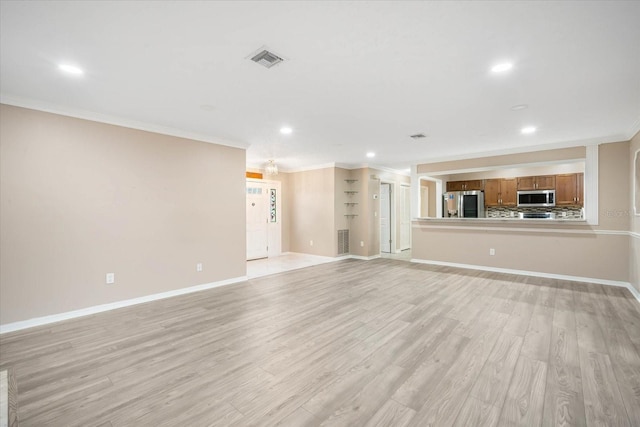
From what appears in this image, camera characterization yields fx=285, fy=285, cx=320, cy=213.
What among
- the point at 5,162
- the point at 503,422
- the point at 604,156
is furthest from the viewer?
the point at 604,156

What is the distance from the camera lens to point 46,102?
10.8ft

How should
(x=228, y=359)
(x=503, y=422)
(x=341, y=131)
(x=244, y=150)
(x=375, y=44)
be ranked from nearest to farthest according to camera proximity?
1. (x=503, y=422)
2. (x=375, y=44)
3. (x=228, y=359)
4. (x=341, y=131)
5. (x=244, y=150)

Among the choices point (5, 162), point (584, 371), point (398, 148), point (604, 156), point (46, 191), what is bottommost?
point (584, 371)

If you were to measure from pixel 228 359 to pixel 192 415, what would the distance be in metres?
0.69

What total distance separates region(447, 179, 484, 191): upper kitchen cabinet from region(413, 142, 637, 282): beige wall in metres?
1.87

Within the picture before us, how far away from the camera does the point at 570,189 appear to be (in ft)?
21.7

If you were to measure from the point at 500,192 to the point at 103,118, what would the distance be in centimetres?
846

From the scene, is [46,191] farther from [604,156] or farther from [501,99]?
[604,156]

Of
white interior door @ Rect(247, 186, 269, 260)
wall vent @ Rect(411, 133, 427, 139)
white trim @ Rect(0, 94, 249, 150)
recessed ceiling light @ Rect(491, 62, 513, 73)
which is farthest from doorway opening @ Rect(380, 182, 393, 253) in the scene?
recessed ceiling light @ Rect(491, 62, 513, 73)

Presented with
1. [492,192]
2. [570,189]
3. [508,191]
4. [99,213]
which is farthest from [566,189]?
[99,213]

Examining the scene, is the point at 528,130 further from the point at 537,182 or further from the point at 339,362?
the point at 339,362

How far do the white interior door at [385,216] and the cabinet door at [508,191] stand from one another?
2.90m

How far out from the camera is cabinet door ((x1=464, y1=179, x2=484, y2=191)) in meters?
7.76

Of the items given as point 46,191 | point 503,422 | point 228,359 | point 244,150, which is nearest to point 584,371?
point 503,422
